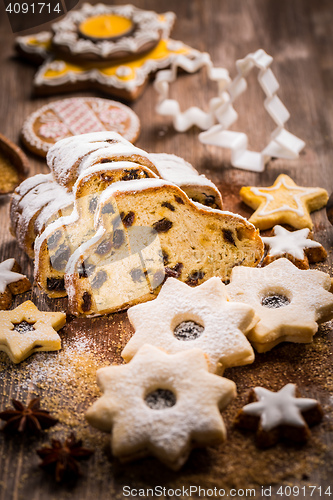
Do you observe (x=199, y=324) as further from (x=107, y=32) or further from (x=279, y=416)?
(x=107, y=32)

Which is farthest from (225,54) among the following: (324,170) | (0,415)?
(0,415)

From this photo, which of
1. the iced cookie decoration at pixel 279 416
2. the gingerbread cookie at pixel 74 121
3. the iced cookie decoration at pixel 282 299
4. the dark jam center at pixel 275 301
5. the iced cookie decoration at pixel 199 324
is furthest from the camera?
the gingerbread cookie at pixel 74 121

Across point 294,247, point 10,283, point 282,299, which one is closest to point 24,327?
point 10,283

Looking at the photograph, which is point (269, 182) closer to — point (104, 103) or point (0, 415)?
point (104, 103)

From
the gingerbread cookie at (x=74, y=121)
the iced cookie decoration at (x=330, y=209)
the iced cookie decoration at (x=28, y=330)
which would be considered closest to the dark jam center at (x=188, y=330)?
the iced cookie decoration at (x=28, y=330)

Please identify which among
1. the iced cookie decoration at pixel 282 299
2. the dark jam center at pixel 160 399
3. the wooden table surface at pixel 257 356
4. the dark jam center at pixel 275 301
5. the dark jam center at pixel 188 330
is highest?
the dark jam center at pixel 160 399

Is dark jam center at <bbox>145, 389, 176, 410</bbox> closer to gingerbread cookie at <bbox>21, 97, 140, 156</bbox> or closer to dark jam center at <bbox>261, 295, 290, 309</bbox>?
dark jam center at <bbox>261, 295, 290, 309</bbox>

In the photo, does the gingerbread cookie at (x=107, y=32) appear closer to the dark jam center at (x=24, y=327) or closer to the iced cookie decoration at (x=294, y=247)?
the iced cookie decoration at (x=294, y=247)
